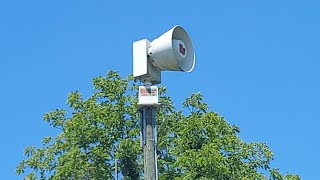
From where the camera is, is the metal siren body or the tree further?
the tree

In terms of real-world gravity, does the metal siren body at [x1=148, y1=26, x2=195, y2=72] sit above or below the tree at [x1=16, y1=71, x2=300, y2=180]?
below

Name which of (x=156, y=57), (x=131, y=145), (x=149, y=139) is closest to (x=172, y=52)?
(x=156, y=57)

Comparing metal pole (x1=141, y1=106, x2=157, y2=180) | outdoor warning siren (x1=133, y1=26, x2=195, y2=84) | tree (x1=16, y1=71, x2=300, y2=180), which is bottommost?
metal pole (x1=141, y1=106, x2=157, y2=180)

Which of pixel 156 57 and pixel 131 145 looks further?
pixel 131 145

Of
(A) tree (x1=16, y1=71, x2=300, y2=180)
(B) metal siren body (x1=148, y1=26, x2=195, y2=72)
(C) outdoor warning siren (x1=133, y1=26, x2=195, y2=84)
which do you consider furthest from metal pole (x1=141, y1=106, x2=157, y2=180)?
(A) tree (x1=16, y1=71, x2=300, y2=180)

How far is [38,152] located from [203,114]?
15.3ft

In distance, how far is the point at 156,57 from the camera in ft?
25.3

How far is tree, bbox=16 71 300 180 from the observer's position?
17422mm

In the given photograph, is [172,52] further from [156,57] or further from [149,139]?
[149,139]

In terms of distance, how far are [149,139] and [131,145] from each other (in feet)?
32.9

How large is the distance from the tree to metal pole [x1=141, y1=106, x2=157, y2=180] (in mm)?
9168

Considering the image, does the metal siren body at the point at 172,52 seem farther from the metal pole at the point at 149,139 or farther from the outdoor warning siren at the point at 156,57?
the metal pole at the point at 149,139

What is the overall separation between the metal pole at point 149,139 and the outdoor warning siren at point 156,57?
0.34m

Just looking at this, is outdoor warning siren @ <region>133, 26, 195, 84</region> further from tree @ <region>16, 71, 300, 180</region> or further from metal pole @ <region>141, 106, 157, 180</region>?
tree @ <region>16, 71, 300, 180</region>
